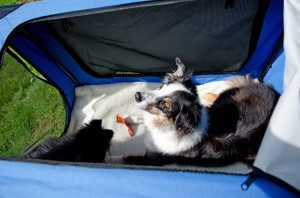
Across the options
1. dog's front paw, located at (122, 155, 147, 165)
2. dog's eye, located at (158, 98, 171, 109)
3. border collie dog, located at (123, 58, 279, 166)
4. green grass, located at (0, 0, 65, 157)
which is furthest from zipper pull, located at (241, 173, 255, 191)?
green grass, located at (0, 0, 65, 157)

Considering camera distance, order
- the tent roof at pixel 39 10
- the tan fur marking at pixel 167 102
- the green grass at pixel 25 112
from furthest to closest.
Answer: the green grass at pixel 25 112 < the tan fur marking at pixel 167 102 < the tent roof at pixel 39 10

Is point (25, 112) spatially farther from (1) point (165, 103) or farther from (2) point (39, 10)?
(1) point (165, 103)

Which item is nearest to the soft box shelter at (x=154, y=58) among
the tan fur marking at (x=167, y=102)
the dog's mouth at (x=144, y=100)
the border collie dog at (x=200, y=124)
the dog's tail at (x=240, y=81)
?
the dog's tail at (x=240, y=81)

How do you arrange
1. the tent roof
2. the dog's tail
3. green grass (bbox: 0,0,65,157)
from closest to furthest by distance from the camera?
the tent roof → the dog's tail → green grass (bbox: 0,0,65,157)

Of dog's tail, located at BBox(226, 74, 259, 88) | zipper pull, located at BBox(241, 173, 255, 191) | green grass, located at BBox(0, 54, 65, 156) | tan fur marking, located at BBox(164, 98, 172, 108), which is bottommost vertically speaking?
green grass, located at BBox(0, 54, 65, 156)

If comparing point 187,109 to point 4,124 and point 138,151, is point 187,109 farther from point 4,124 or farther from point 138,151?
point 4,124

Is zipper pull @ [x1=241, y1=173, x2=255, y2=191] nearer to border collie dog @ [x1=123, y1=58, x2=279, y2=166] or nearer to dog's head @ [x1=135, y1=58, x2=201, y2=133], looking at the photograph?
border collie dog @ [x1=123, y1=58, x2=279, y2=166]

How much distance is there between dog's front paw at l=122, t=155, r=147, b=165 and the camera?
335cm

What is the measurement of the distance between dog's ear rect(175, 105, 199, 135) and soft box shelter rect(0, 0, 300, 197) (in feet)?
2.58

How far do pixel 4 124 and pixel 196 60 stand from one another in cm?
294

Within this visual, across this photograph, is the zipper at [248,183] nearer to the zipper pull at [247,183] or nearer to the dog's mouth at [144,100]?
the zipper pull at [247,183]

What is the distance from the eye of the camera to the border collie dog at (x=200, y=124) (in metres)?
2.90

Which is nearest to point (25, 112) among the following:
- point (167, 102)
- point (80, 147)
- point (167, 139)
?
point (80, 147)

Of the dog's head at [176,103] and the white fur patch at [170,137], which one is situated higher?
the dog's head at [176,103]
